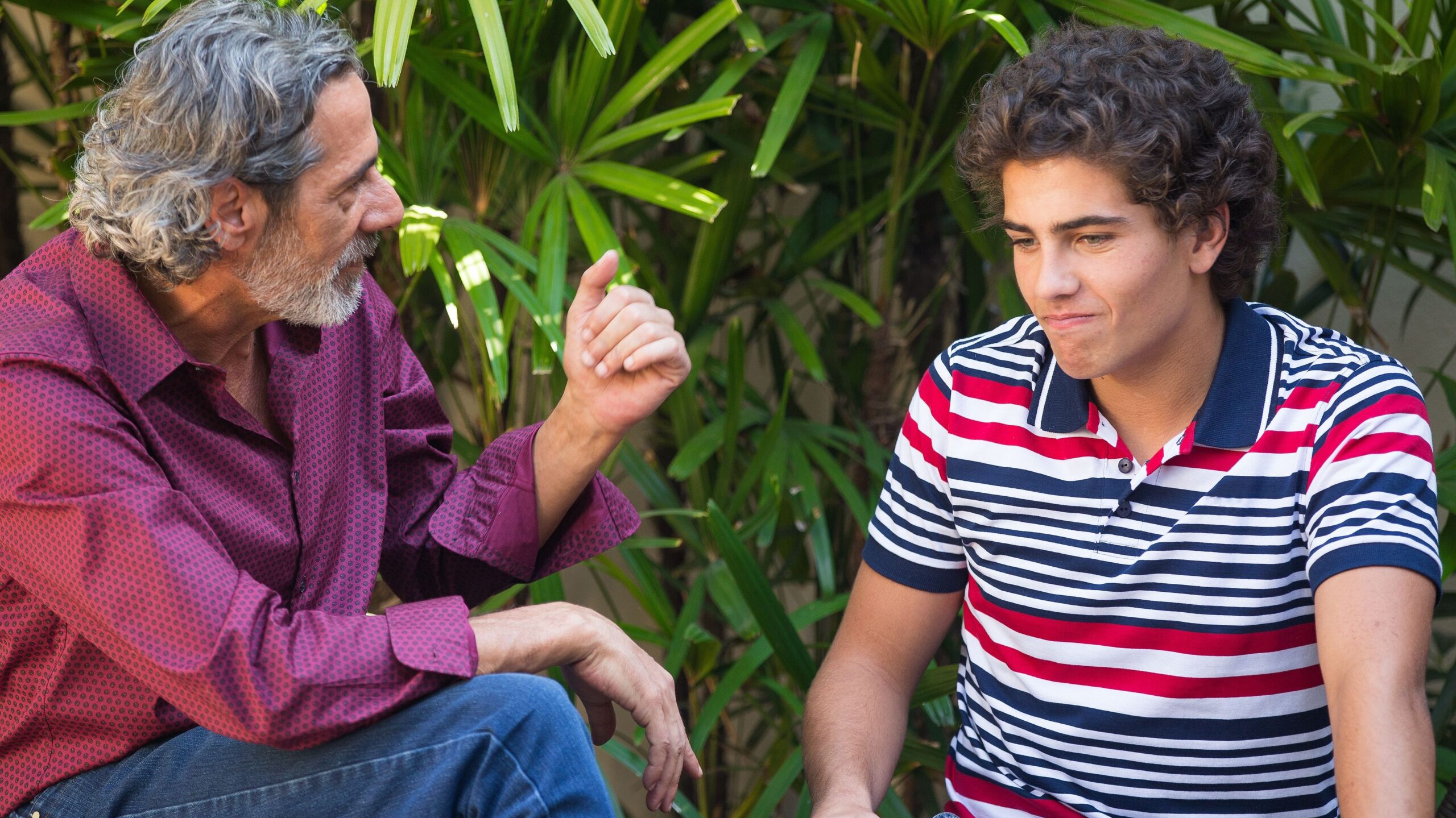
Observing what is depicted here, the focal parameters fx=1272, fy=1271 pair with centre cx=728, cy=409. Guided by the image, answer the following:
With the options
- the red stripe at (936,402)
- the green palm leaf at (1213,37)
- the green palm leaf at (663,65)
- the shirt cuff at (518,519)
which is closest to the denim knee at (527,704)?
the shirt cuff at (518,519)

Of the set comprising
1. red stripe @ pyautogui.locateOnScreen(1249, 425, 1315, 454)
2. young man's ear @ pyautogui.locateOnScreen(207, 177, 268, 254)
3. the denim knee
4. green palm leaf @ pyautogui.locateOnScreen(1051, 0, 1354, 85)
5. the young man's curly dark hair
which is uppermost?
green palm leaf @ pyautogui.locateOnScreen(1051, 0, 1354, 85)

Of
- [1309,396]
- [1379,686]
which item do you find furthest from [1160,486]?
[1379,686]

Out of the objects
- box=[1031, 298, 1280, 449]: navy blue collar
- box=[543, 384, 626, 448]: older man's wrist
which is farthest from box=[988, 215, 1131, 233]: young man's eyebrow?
box=[543, 384, 626, 448]: older man's wrist

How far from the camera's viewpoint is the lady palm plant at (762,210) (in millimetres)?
1657

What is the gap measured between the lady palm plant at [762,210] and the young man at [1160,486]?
29 cm

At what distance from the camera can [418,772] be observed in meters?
1.07

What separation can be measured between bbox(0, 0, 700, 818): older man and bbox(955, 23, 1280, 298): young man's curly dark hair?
402 millimetres

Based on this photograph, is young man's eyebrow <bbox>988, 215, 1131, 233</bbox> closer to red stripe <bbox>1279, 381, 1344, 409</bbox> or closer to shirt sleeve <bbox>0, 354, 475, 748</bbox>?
red stripe <bbox>1279, 381, 1344, 409</bbox>

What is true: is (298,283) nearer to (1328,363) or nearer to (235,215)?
(235,215)

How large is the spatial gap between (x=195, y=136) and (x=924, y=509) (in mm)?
814

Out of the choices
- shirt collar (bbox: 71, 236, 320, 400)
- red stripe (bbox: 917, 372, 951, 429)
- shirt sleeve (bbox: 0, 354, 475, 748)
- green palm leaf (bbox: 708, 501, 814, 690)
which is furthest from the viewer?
green palm leaf (bbox: 708, 501, 814, 690)

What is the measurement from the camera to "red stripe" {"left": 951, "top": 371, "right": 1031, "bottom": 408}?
133 cm

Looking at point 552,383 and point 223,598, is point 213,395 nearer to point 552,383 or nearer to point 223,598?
point 223,598

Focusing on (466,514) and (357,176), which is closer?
(357,176)
